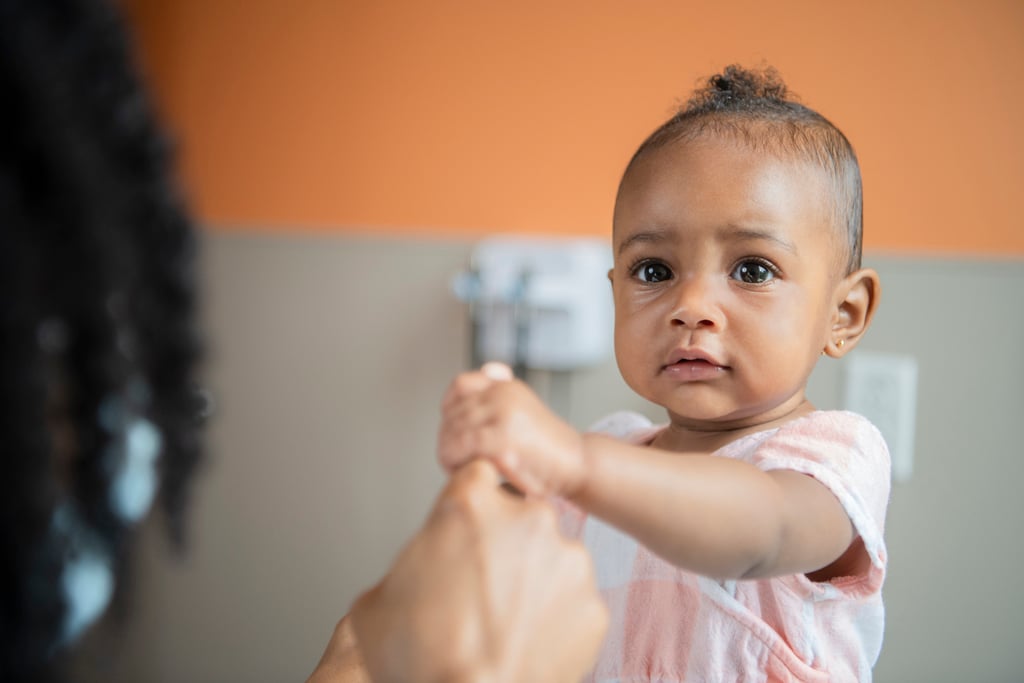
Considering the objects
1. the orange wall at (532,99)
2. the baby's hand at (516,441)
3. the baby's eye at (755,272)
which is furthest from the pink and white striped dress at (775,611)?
the orange wall at (532,99)

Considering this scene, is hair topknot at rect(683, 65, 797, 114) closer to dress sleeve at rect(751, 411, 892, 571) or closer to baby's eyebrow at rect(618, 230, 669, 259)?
baby's eyebrow at rect(618, 230, 669, 259)

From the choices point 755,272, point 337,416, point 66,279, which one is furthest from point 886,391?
point 66,279

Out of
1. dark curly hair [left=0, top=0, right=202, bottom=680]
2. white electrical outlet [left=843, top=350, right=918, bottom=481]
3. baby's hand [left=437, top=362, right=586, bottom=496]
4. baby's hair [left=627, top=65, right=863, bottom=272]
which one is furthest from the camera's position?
white electrical outlet [left=843, top=350, right=918, bottom=481]

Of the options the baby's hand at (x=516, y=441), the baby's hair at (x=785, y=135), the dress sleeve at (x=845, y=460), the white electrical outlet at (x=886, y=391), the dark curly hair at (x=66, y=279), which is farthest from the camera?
the white electrical outlet at (x=886, y=391)

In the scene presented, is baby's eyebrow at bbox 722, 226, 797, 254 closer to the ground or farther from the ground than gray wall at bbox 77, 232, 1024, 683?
farther from the ground

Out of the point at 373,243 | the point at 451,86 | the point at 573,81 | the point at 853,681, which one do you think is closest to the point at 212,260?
the point at 373,243

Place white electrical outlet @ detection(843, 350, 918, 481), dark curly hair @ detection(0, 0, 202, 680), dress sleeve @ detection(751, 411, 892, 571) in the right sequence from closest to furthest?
dark curly hair @ detection(0, 0, 202, 680), dress sleeve @ detection(751, 411, 892, 571), white electrical outlet @ detection(843, 350, 918, 481)

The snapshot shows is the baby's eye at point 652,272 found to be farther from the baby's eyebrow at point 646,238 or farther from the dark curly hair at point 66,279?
the dark curly hair at point 66,279

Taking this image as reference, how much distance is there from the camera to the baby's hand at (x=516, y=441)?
1.15 ft

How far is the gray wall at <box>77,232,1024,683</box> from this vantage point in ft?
3.75

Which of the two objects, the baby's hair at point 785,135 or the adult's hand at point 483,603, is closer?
the adult's hand at point 483,603

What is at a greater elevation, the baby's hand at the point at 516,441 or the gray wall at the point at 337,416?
the baby's hand at the point at 516,441

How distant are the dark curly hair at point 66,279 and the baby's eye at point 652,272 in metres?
0.45

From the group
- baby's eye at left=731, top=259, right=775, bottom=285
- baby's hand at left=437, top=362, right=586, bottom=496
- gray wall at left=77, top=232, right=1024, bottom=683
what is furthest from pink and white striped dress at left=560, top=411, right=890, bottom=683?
gray wall at left=77, top=232, right=1024, bottom=683
